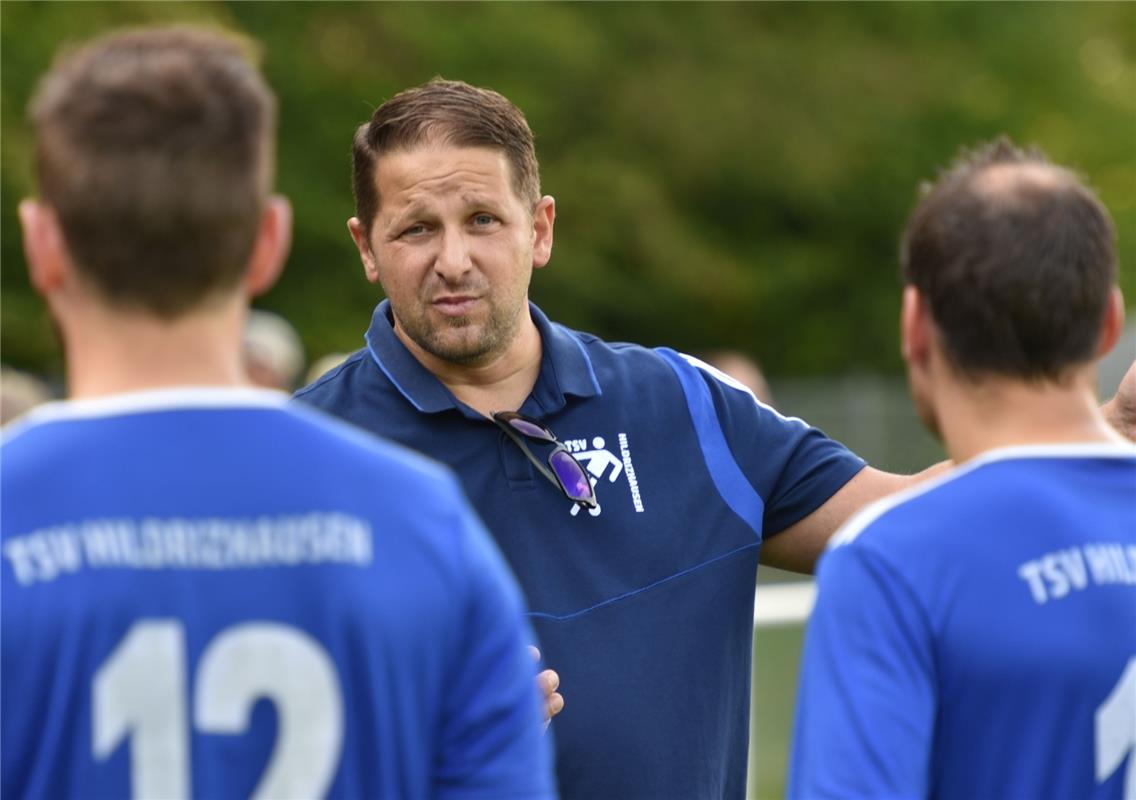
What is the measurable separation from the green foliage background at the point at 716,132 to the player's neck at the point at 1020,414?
760 inches

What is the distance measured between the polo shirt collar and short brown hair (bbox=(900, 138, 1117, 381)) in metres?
1.54

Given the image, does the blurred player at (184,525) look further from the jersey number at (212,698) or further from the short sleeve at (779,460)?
the short sleeve at (779,460)

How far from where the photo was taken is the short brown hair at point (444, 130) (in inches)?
165

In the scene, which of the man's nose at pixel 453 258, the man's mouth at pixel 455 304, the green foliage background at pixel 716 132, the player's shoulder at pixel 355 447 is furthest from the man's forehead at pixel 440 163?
the green foliage background at pixel 716 132

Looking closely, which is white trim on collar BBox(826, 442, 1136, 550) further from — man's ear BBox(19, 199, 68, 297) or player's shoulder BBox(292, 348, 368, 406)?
player's shoulder BBox(292, 348, 368, 406)

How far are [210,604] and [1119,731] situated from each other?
1.34 meters

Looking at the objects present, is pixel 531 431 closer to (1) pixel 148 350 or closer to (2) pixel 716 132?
(1) pixel 148 350

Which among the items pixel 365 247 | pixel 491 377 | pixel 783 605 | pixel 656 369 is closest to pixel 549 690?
pixel 491 377

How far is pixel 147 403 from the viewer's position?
7.88 ft

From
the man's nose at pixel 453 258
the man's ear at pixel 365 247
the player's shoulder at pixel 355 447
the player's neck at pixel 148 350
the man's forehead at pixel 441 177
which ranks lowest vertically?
the player's shoulder at pixel 355 447

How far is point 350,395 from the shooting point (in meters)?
4.16

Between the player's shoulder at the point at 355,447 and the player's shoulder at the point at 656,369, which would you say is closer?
the player's shoulder at the point at 355,447

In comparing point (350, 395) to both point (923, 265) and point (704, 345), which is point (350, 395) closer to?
point (923, 265)

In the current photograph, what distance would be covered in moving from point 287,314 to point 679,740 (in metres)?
19.1
